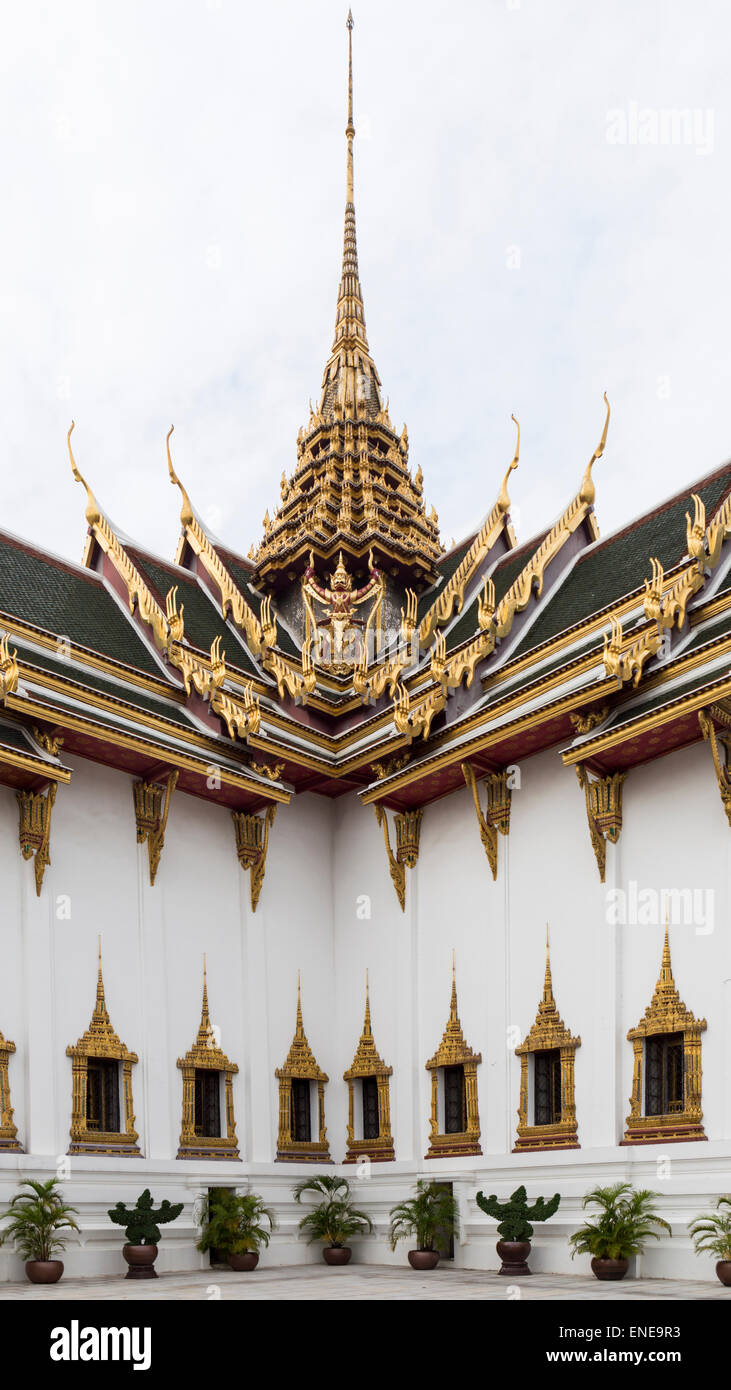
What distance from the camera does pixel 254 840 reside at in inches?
539

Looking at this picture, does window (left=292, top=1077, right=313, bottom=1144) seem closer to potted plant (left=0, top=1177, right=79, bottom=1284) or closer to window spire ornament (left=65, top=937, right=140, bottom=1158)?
window spire ornament (left=65, top=937, right=140, bottom=1158)

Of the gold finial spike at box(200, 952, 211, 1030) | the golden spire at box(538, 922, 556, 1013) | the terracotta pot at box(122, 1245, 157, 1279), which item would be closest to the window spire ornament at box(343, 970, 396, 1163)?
the gold finial spike at box(200, 952, 211, 1030)

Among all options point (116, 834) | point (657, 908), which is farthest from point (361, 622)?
point (657, 908)

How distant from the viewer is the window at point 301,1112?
528 inches

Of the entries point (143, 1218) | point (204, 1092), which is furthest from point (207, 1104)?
point (143, 1218)

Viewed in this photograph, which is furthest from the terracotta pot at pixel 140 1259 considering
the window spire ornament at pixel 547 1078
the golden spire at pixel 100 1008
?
the window spire ornament at pixel 547 1078

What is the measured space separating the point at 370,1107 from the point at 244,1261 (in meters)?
2.29

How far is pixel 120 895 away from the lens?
1236 centimetres

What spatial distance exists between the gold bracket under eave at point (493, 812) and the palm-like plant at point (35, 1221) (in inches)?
199

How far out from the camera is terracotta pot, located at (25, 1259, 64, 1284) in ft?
33.0

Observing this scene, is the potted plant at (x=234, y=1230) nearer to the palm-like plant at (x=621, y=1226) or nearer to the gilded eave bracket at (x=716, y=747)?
the palm-like plant at (x=621, y=1226)

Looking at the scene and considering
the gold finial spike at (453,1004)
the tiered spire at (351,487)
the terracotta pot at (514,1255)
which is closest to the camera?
the terracotta pot at (514,1255)

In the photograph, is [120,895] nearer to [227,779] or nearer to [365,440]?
[227,779]

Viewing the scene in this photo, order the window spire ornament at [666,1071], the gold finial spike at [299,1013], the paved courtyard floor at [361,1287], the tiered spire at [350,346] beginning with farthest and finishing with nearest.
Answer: the tiered spire at [350,346] < the gold finial spike at [299,1013] < the window spire ornament at [666,1071] < the paved courtyard floor at [361,1287]
